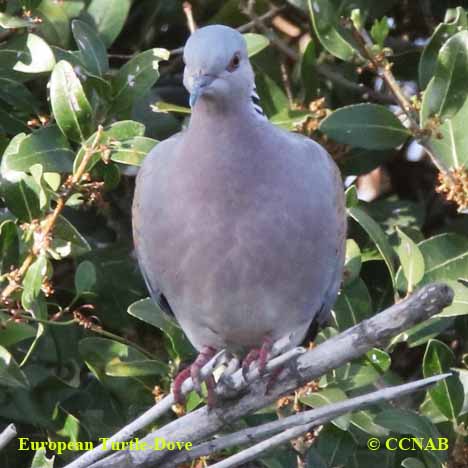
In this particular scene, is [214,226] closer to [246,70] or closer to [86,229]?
[246,70]

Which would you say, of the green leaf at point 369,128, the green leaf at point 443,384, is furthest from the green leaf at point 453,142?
the green leaf at point 443,384

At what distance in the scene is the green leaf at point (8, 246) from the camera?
11.1 feet

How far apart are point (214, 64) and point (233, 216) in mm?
366

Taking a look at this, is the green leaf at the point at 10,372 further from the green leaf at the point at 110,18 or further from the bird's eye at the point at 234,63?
the green leaf at the point at 110,18

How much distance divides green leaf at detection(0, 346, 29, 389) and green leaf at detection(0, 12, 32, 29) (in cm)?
89

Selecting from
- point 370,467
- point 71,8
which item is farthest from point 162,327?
point 71,8

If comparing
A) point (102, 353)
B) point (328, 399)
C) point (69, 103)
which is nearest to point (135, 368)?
point (102, 353)

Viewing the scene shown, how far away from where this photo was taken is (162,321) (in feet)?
11.7

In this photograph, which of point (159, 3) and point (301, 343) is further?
point (159, 3)

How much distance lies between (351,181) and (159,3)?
818 mm

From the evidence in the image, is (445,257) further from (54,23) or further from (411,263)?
→ (54,23)

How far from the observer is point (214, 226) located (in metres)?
3.25

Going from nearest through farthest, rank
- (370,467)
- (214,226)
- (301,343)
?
(214,226)
(370,467)
(301,343)

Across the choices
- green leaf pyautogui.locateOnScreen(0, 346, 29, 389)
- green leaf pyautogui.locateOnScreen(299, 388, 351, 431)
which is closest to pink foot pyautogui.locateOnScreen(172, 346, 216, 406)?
green leaf pyautogui.locateOnScreen(299, 388, 351, 431)
